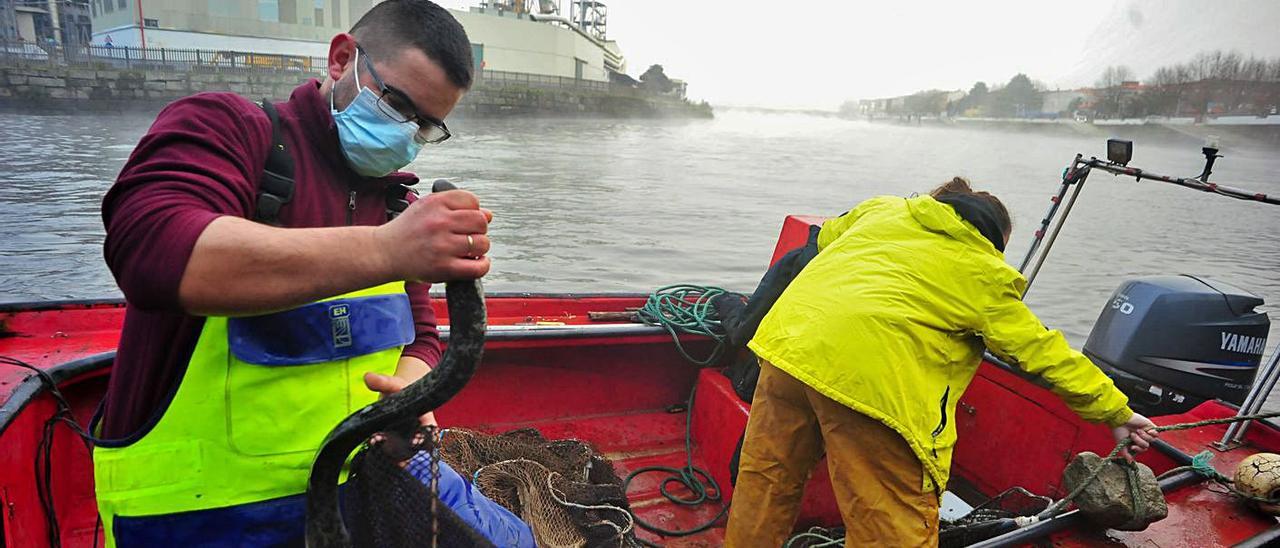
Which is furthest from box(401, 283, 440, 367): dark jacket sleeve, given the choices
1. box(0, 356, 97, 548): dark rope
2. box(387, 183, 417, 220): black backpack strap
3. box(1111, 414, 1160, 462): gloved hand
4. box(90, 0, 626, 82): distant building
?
box(90, 0, 626, 82): distant building

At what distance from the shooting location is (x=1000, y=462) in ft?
12.6

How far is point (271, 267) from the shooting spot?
956mm

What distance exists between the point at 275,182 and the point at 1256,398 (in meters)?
4.23

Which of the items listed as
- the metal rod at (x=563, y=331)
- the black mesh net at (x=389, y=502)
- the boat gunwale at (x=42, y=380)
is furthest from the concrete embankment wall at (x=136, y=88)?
the black mesh net at (x=389, y=502)

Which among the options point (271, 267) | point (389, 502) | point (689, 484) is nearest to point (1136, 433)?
point (689, 484)

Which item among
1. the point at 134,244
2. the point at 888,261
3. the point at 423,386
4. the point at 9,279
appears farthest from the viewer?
the point at 9,279

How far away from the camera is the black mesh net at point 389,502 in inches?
52.4

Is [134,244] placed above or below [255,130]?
below

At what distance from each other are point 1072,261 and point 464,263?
17.5m

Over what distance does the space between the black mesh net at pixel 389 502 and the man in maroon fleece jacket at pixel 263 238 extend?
0.39ft

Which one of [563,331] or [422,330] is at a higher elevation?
[422,330]

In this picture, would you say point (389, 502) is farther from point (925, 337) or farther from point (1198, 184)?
point (1198, 184)

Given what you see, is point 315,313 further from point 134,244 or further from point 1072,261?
point 1072,261

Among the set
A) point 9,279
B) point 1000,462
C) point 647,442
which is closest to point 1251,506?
point 1000,462
